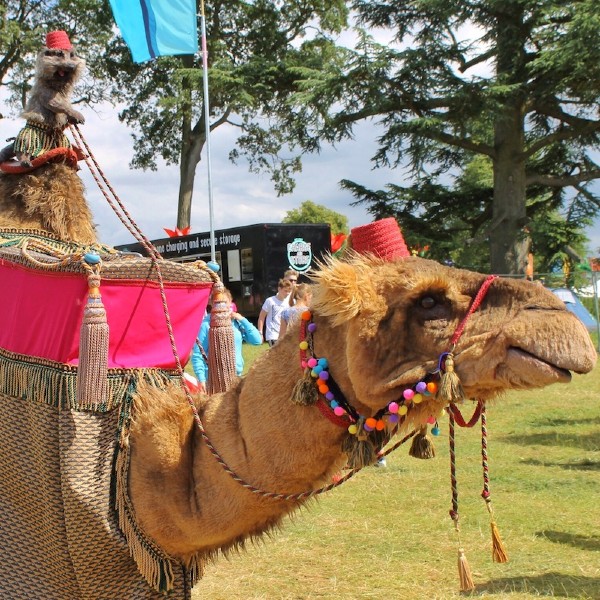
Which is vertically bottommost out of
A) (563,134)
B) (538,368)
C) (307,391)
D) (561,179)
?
(307,391)

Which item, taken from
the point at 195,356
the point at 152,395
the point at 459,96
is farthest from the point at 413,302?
the point at 459,96

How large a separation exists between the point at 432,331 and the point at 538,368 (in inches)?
14.2

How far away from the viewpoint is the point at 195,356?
739 centimetres

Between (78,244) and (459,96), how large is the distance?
754 inches

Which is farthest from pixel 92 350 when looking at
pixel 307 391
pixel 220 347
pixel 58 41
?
pixel 58 41

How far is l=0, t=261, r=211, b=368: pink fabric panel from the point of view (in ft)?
11.0

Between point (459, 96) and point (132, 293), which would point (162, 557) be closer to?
point (132, 293)

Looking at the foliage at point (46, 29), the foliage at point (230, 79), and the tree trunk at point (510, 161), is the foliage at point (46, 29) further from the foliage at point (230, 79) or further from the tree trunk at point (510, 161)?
the tree trunk at point (510, 161)

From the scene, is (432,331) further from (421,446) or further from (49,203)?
(49,203)

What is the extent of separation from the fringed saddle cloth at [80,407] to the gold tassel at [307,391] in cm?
88

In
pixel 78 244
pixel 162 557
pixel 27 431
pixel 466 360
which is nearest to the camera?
pixel 466 360

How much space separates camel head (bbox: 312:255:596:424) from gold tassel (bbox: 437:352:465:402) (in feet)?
0.11

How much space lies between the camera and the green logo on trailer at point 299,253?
1945 centimetres

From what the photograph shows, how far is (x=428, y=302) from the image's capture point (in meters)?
2.51
